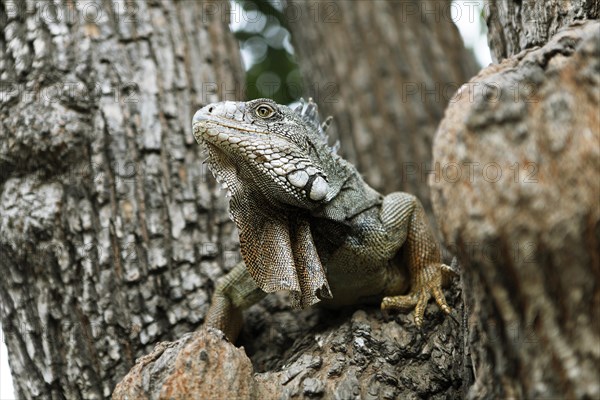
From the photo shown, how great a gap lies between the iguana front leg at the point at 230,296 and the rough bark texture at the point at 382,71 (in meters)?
4.81

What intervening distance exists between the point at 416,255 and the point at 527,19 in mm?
1773

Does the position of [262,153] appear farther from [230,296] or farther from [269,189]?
[230,296]

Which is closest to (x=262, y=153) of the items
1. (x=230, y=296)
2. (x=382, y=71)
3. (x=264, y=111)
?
(x=264, y=111)

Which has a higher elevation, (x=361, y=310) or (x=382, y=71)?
(x=382, y=71)

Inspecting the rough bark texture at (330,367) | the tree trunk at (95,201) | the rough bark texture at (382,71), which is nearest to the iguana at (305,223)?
the rough bark texture at (330,367)

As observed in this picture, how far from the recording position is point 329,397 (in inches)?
142

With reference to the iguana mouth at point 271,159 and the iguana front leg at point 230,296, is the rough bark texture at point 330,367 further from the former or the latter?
the iguana mouth at point 271,159

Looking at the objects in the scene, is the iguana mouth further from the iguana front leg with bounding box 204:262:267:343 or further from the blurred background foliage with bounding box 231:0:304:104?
the blurred background foliage with bounding box 231:0:304:104

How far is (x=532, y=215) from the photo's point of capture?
2479 millimetres

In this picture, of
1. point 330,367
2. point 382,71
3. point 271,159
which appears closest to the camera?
point 330,367

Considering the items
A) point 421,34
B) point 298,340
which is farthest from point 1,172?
point 421,34

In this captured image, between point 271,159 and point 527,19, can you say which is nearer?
point 271,159

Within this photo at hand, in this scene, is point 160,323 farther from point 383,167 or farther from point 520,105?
point 383,167

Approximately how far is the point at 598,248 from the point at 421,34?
8175mm
